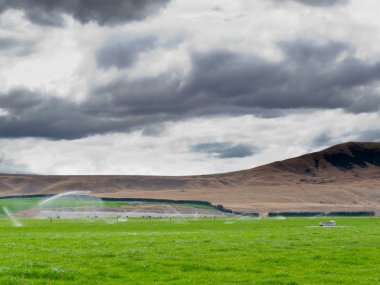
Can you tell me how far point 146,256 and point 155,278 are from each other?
8836 mm

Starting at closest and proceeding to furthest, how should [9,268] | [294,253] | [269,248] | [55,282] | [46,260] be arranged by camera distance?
[55,282], [9,268], [46,260], [294,253], [269,248]

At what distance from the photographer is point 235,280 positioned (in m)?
31.5

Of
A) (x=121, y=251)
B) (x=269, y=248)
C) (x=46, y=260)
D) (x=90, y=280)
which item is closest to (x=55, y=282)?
(x=90, y=280)

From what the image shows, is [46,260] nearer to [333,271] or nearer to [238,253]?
[238,253]

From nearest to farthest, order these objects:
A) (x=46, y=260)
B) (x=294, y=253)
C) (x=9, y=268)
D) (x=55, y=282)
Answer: (x=55, y=282)
(x=9, y=268)
(x=46, y=260)
(x=294, y=253)

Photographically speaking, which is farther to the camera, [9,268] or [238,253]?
[238,253]

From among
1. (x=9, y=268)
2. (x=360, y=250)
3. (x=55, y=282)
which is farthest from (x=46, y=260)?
(x=360, y=250)

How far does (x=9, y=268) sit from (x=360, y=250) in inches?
1020

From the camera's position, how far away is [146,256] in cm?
4100

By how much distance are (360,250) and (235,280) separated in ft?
56.5

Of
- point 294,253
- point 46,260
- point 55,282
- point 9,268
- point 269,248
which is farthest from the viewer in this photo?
point 269,248

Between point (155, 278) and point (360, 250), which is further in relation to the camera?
point (360, 250)

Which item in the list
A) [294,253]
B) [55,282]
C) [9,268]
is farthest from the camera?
[294,253]

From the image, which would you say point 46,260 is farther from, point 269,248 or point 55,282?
point 269,248
